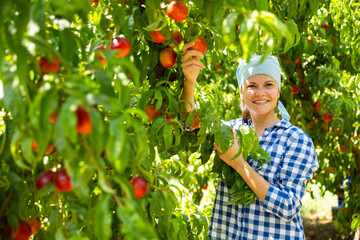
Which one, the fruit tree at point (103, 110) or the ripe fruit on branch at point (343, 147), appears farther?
the ripe fruit on branch at point (343, 147)

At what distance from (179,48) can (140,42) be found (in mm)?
171

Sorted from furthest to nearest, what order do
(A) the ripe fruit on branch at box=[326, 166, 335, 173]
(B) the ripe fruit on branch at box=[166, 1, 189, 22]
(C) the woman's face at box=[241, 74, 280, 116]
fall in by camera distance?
(A) the ripe fruit on branch at box=[326, 166, 335, 173] → (C) the woman's face at box=[241, 74, 280, 116] → (B) the ripe fruit on branch at box=[166, 1, 189, 22]

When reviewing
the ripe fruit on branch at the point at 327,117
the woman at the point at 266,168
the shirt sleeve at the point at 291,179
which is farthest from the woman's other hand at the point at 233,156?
the ripe fruit on branch at the point at 327,117

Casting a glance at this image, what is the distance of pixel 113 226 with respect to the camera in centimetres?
123

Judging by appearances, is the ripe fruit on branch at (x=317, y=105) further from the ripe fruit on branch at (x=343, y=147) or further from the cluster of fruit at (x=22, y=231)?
the cluster of fruit at (x=22, y=231)

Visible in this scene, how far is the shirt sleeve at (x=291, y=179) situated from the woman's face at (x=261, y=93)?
0.73 feet

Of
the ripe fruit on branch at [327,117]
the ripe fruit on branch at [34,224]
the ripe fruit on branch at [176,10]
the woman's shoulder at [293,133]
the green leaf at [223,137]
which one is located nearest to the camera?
the ripe fruit on branch at [34,224]

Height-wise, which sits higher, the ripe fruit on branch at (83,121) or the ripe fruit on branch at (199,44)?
the ripe fruit on branch at (199,44)

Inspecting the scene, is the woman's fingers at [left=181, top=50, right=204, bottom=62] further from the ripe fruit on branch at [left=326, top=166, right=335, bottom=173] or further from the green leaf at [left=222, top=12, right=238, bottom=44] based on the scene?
the ripe fruit on branch at [left=326, top=166, right=335, bottom=173]

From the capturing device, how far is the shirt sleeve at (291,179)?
1756 mm

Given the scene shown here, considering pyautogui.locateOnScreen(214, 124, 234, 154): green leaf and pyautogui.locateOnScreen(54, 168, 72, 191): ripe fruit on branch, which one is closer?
pyautogui.locateOnScreen(54, 168, 72, 191): ripe fruit on branch

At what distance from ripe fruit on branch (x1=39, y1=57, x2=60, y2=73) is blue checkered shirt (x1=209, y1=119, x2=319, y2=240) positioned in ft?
4.06

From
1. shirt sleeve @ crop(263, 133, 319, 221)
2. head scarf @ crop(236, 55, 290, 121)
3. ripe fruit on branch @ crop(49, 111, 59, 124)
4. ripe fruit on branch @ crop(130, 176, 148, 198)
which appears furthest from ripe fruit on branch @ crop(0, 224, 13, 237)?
head scarf @ crop(236, 55, 290, 121)

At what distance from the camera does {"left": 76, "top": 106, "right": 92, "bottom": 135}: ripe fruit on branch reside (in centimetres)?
67
